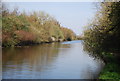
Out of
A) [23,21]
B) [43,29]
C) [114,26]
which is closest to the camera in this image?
[114,26]

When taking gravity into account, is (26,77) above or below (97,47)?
below

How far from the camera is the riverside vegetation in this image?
42.0 meters

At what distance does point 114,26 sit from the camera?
45.0ft

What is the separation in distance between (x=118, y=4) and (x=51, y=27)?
6021 cm

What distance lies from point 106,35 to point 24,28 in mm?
36900

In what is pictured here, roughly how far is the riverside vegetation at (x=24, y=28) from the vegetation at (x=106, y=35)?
24130 millimetres

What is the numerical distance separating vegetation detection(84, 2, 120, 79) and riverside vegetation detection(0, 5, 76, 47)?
24.1 m

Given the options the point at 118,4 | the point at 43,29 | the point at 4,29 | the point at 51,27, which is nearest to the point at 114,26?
the point at 118,4

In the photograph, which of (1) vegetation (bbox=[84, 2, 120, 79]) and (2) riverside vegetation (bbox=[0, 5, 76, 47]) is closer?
(1) vegetation (bbox=[84, 2, 120, 79])

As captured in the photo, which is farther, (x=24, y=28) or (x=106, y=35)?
(x=24, y=28)

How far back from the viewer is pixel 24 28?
5038 cm

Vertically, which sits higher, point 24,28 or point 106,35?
point 106,35

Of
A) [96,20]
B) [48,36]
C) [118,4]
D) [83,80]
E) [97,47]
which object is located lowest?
[48,36]

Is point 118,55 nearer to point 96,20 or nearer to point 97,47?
point 97,47
